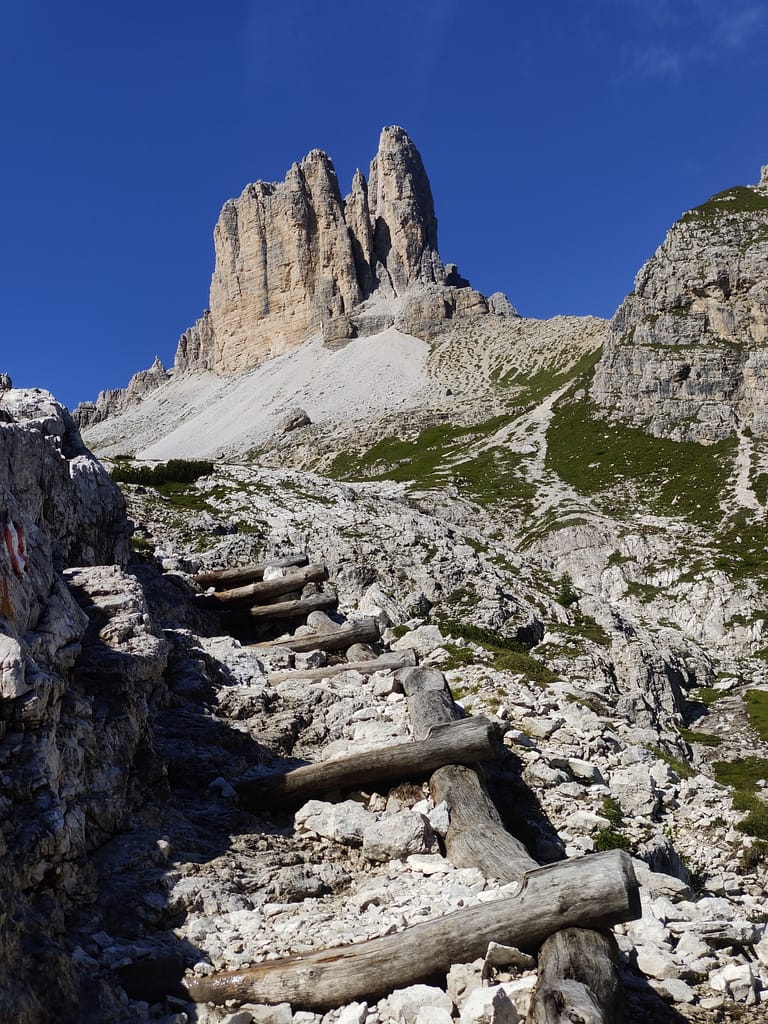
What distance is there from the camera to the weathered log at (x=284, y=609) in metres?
23.8

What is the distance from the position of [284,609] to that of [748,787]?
14.8 metres

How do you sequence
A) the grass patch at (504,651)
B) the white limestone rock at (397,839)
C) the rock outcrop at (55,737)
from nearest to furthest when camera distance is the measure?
the rock outcrop at (55,737) < the white limestone rock at (397,839) < the grass patch at (504,651)

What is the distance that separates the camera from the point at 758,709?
103 ft

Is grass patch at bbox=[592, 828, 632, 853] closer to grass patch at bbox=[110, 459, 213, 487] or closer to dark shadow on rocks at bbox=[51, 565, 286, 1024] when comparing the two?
dark shadow on rocks at bbox=[51, 565, 286, 1024]

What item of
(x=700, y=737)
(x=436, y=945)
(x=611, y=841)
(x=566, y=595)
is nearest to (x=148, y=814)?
(x=436, y=945)

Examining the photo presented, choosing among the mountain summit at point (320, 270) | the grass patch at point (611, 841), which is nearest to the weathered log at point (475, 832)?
the grass patch at point (611, 841)

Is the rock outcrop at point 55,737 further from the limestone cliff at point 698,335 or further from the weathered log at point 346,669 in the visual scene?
the limestone cliff at point 698,335

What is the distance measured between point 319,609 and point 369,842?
14.0 m

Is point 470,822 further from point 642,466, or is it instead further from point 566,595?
point 642,466

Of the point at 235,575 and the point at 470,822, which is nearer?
the point at 470,822

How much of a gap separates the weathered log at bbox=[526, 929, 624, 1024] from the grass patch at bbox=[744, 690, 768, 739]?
2467 centimetres

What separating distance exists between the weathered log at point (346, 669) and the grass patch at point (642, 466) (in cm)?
5264

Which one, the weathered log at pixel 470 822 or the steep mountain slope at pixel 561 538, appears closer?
the weathered log at pixel 470 822

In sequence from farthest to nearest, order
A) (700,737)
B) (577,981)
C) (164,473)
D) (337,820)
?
(164,473)
(700,737)
(337,820)
(577,981)
